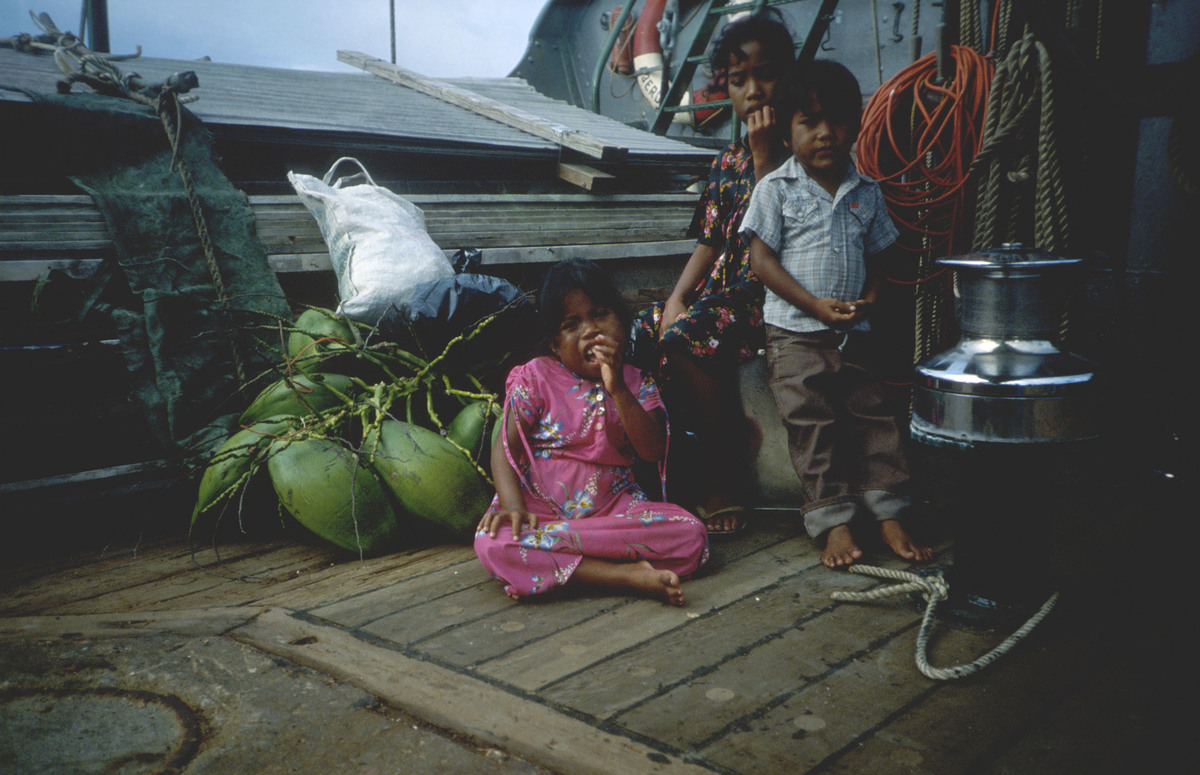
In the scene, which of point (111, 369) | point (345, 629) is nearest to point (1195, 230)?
point (345, 629)

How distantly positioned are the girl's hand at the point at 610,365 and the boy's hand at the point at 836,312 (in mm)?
624

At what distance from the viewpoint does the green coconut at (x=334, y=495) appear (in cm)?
230

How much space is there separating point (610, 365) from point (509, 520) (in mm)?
474

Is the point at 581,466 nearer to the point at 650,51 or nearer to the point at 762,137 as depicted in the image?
the point at 762,137

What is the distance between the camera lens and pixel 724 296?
2605 millimetres

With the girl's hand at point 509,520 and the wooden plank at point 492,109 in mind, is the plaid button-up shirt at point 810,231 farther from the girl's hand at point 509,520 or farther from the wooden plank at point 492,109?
the wooden plank at point 492,109

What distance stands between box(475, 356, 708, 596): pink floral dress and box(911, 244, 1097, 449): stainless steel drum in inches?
28.6

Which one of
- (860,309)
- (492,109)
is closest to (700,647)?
(860,309)

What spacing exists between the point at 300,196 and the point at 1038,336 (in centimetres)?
268

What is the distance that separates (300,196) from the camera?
3.18 m

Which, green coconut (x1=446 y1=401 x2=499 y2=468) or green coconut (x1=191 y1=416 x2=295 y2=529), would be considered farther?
green coconut (x1=446 y1=401 x2=499 y2=468)

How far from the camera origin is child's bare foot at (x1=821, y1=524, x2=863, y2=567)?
207cm

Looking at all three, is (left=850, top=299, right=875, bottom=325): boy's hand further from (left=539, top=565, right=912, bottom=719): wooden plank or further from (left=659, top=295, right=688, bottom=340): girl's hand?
(left=539, top=565, right=912, bottom=719): wooden plank

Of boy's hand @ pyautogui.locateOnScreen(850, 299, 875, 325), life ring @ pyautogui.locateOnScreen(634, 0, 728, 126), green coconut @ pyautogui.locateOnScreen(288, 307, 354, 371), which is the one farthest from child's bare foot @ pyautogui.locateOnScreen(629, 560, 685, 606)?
life ring @ pyautogui.locateOnScreen(634, 0, 728, 126)
